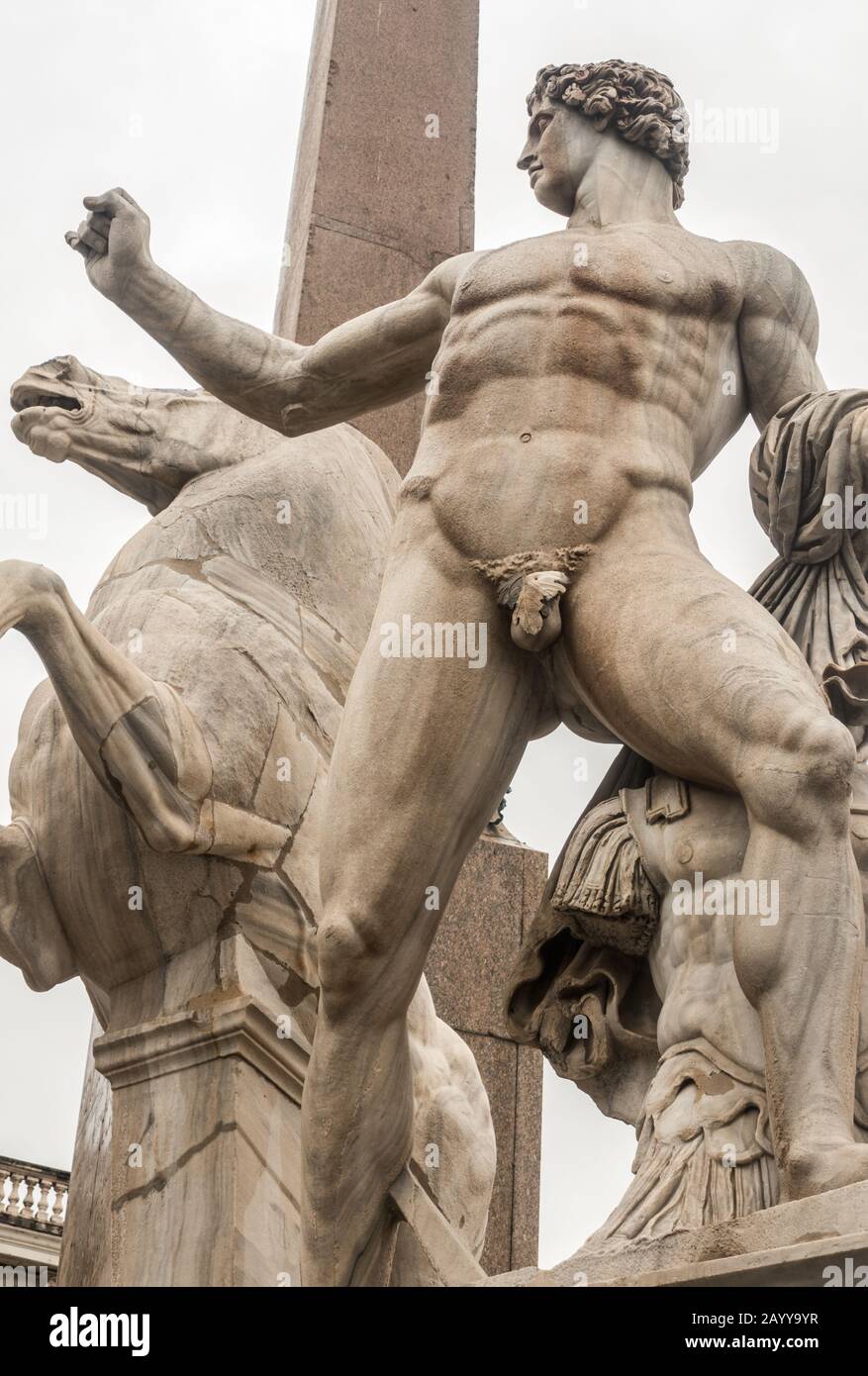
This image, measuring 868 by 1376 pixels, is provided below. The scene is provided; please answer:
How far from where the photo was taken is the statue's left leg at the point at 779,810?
559 cm

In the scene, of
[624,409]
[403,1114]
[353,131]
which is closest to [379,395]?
[624,409]

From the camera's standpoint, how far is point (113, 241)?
7.33 metres

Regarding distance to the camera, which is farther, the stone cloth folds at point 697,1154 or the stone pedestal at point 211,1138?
the stone pedestal at point 211,1138

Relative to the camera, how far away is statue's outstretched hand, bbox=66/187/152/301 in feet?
24.0

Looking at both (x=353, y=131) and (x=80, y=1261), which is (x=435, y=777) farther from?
(x=353, y=131)

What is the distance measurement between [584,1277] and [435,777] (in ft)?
4.21

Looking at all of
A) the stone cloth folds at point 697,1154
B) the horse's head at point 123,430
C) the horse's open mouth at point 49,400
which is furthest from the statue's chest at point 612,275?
the horse's open mouth at point 49,400

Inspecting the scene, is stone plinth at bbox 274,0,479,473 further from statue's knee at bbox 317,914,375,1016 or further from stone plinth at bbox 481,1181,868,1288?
stone plinth at bbox 481,1181,868,1288

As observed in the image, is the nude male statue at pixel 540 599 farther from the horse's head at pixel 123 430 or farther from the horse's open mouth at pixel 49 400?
the horse's open mouth at pixel 49 400

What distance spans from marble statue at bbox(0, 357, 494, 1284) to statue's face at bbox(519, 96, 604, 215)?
156cm

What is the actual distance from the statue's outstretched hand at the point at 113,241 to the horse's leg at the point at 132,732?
2.70 ft

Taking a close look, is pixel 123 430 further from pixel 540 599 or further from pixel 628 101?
pixel 540 599

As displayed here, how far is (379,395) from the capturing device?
23.9 feet
